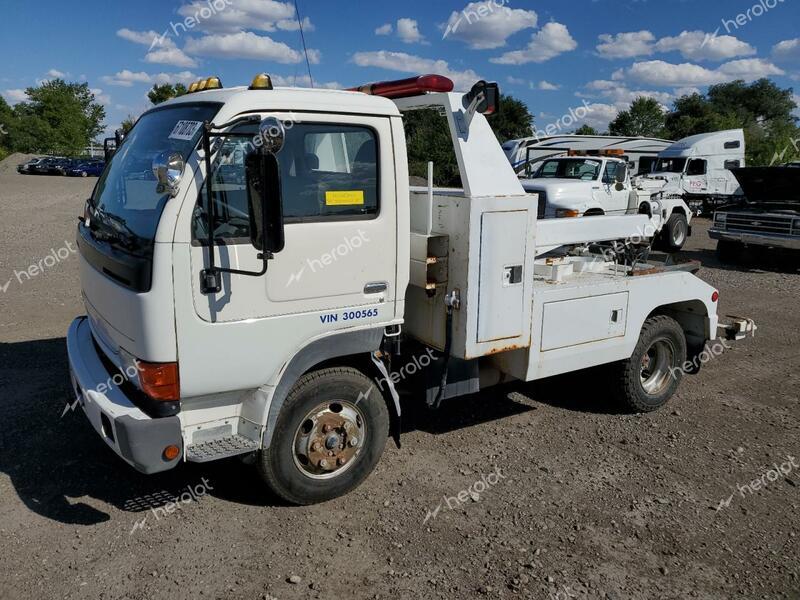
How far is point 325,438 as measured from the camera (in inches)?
150

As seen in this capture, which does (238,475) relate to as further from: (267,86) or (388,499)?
(267,86)

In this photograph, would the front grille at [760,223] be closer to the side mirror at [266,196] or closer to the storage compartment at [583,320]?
the storage compartment at [583,320]

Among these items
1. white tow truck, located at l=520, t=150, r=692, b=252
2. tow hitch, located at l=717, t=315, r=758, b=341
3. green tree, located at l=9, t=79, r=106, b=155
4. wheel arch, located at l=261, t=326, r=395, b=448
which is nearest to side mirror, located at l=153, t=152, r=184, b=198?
wheel arch, located at l=261, t=326, r=395, b=448

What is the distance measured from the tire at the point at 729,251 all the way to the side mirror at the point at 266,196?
545 inches

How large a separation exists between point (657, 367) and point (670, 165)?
62.7 feet

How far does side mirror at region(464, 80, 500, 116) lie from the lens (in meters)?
3.83

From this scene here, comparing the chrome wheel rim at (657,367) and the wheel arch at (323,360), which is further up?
the wheel arch at (323,360)

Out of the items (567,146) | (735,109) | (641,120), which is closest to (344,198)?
(567,146)

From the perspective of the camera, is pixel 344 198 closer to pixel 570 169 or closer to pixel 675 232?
pixel 570 169

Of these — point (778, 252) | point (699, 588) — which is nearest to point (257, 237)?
point (699, 588)

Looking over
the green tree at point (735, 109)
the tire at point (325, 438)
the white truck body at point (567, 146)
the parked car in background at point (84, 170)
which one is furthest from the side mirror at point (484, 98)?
the green tree at point (735, 109)

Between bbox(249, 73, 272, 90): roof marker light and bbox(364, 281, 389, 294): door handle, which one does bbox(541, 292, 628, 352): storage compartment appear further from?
bbox(249, 73, 272, 90): roof marker light

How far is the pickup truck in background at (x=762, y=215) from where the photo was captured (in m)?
12.8

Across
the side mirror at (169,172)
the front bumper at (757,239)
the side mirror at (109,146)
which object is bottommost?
the front bumper at (757,239)
